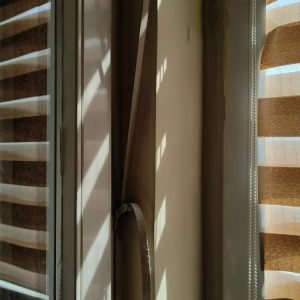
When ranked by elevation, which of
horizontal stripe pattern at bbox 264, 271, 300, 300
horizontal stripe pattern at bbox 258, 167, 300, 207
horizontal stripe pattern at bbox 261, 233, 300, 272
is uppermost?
horizontal stripe pattern at bbox 258, 167, 300, 207

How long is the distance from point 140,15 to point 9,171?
0.35 metres

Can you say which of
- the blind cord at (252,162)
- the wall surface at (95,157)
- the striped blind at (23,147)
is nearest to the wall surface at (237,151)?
the blind cord at (252,162)

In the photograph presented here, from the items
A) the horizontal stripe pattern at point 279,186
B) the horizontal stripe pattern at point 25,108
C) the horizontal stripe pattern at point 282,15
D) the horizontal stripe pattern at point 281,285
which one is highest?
the horizontal stripe pattern at point 282,15

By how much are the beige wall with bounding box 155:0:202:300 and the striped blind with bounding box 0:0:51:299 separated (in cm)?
21

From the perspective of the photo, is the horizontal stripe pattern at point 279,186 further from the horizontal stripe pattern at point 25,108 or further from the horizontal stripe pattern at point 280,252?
the horizontal stripe pattern at point 25,108

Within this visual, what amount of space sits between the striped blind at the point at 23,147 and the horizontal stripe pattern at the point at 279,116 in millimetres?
420

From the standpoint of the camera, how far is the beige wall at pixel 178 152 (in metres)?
0.66

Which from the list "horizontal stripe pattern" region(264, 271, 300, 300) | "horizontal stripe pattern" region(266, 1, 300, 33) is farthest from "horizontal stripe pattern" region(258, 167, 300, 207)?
"horizontal stripe pattern" region(266, 1, 300, 33)

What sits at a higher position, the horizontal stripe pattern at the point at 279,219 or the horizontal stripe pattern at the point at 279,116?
the horizontal stripe pattern at the point at 279,116

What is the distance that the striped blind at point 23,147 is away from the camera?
0.47 metres

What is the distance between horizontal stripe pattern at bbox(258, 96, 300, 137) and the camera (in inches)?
27.0

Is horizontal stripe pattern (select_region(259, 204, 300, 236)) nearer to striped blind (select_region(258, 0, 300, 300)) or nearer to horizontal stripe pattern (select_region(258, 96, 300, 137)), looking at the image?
striped blind (select_region(258, 0, 300, 300))

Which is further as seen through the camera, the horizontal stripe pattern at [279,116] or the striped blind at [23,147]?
the horizontal stripe pattern at [279,116]

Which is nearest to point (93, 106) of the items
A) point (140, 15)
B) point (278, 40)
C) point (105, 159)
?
point (105, 159)
